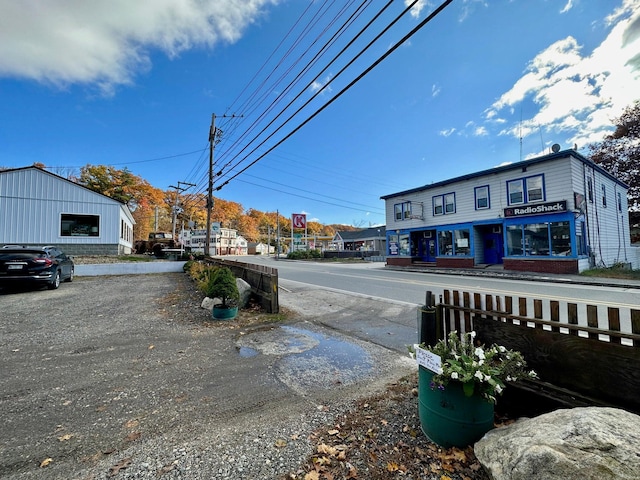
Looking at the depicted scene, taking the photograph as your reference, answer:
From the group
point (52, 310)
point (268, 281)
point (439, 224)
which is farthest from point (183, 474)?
point (439, 224)

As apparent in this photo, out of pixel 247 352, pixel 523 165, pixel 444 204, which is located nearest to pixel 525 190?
pixel 523 165

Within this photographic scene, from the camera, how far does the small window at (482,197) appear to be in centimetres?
1883

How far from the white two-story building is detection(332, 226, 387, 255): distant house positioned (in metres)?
24.8

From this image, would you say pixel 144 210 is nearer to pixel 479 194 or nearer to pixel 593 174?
pixel 479 194

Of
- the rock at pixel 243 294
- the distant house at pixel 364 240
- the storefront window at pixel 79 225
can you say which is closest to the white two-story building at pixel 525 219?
the rock at pixel 243 294

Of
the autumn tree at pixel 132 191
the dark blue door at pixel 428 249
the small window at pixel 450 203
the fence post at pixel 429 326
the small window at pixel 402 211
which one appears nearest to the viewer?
the fence post at pixel 429 326

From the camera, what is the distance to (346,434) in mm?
2562

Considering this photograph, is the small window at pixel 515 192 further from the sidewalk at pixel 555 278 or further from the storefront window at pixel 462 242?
the sidewalk at pixel 555 278

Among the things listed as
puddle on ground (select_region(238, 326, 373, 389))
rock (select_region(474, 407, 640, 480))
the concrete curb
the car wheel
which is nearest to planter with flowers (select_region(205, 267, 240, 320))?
puddle on ground (select_region(238, 326, 373, 389))

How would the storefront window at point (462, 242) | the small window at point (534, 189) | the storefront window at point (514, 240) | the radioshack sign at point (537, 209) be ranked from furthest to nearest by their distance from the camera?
the storefront window at point (462, 242)
the storefront window at point (514, 240)
the small window at point (534, 189)
the radioshack sign at point (537, 209)

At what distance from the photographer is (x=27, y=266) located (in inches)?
363

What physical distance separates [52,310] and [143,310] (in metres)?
2.20

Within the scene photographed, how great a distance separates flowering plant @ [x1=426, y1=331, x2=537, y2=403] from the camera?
211 centimetres

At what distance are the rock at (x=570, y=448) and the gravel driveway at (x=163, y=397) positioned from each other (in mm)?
1402
